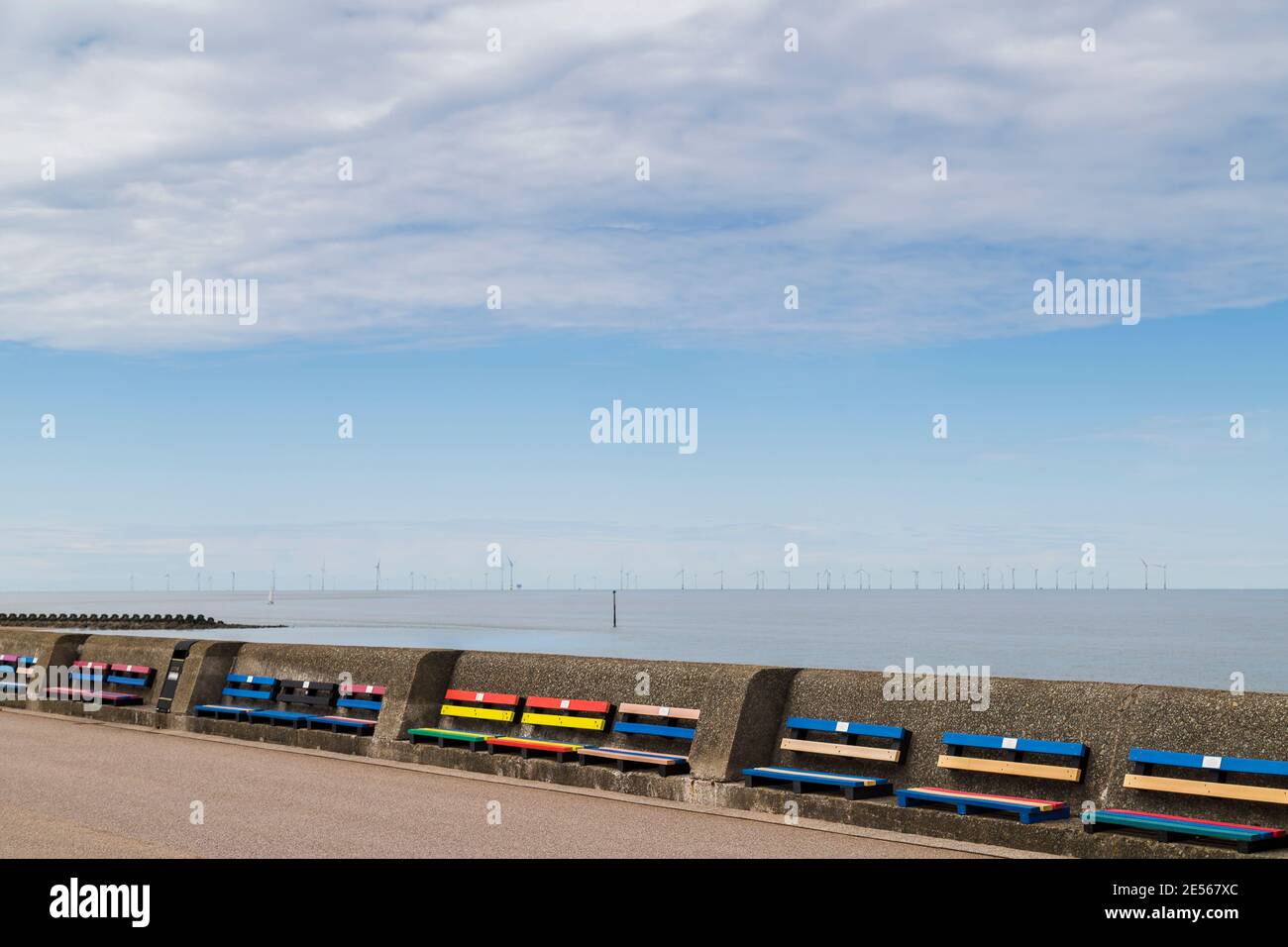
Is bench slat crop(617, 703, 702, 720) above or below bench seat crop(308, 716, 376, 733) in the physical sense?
above

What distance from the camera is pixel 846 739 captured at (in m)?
11.8

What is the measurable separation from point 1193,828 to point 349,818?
636cm

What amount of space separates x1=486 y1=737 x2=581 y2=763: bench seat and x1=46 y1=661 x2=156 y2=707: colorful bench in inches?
315

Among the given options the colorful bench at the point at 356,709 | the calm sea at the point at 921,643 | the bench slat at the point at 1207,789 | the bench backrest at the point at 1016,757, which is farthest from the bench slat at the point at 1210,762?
the calm sea at the point at 921,643

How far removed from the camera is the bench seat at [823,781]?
11.1 meters

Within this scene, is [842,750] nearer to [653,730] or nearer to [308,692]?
[653,730]

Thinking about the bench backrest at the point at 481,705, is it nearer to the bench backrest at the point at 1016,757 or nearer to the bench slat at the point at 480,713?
the bench slat at the point at 480,713

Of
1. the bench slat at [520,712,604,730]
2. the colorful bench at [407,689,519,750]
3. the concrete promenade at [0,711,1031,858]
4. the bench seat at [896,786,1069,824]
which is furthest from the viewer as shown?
the colorful bench at [407,689,519,750]

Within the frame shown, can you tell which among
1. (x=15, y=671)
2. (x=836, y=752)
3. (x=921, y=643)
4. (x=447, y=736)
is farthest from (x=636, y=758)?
(x=921, y=643)

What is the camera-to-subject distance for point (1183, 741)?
9789mm

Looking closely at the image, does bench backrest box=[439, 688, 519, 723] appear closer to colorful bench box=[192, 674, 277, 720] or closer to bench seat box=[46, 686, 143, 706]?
colorful bench box=[192, 674, 277, 720]

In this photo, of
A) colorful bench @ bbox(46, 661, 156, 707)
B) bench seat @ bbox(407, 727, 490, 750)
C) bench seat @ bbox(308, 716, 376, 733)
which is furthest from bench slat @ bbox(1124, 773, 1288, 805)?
colorful bench @ bbox(46, 661, 156, 707)

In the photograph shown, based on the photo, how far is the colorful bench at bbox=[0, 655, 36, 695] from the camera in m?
21.7

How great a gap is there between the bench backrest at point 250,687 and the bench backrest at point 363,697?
5.01 feet
